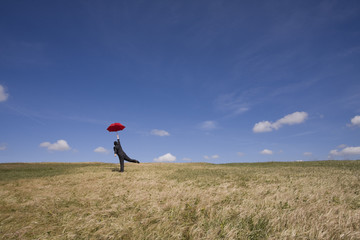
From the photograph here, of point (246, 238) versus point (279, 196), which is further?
point (279, 196)

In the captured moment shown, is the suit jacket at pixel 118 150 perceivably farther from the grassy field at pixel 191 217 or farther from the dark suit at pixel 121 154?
the grassy field at pixel 191 217

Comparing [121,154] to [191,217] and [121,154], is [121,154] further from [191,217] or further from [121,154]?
[191,217]

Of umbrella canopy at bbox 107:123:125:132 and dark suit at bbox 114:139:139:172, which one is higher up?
umbrella canopy at bbox 107:123:125:132

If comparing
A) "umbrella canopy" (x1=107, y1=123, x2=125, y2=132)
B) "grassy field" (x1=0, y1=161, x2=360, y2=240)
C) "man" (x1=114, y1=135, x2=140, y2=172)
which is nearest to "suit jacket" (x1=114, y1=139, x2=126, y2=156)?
"man" (x1=114, y1=135, x2=140, y2=172)

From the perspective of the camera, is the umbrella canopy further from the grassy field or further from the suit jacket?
the grassy field

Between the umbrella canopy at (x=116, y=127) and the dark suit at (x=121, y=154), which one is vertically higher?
the umbrella canopy at (x=116, y=127)

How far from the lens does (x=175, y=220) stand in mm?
5734

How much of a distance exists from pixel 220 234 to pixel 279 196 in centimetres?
405

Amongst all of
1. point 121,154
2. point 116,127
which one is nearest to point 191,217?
point 121,154

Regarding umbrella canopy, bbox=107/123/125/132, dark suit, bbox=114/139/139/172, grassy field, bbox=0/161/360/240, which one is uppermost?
umbrella canopy, bbox=107/123/125/132

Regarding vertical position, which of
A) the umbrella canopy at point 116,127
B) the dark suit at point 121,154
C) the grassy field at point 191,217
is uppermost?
the umbrella canopy at point 116,127

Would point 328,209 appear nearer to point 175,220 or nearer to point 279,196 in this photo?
point 279,196

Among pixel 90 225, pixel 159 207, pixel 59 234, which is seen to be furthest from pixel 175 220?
pixel 59 234

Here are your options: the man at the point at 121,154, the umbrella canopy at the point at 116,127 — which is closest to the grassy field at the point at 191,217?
the man at the point at 121,154
